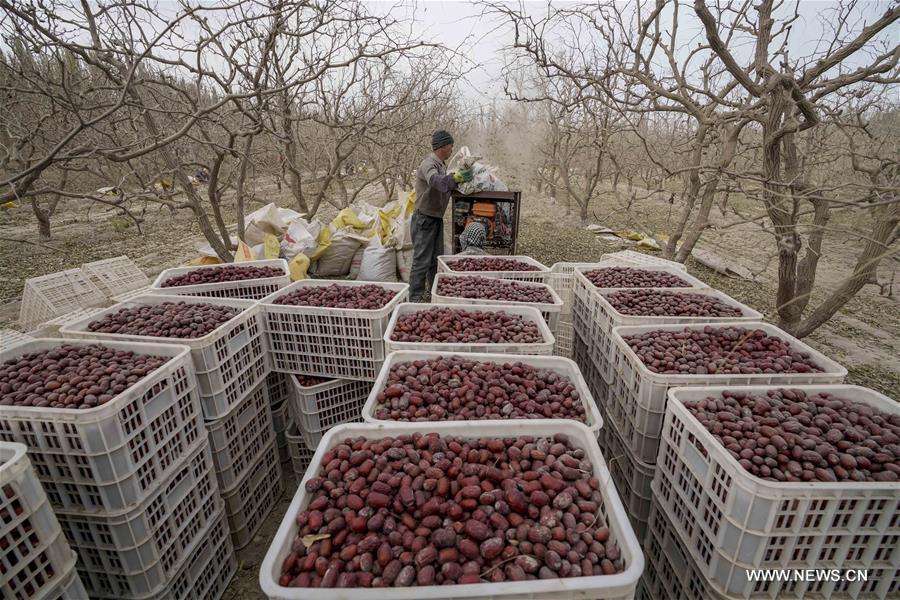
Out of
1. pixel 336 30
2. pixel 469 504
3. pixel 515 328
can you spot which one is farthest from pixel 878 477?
pixel 336 30

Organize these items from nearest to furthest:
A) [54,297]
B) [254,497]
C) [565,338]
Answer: [254,497]
[54,297]
[565,338]

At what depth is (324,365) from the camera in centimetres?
281

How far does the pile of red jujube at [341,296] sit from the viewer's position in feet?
9.23

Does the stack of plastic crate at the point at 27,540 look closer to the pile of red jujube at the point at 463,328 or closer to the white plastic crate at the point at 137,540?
the white plastic crate at the point at 137,540

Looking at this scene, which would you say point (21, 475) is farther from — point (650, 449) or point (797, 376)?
point (797, 376)

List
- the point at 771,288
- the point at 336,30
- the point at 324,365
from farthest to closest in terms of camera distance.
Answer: the point at 771,288 < the point at 336,30 < the point at 324,365

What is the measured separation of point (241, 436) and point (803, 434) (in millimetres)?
2666

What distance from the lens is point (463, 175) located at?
502 centimetres

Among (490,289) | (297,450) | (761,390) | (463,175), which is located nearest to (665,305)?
(761,390)

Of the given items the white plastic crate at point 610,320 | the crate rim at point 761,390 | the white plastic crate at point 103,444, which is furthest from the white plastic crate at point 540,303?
the white plastic crate at point 103,444

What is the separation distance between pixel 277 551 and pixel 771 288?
8023 mm

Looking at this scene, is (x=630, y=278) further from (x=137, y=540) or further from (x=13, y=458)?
(x=13, y=458)

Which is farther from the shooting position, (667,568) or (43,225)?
(43,225)

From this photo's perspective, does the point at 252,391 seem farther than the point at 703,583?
Yes
